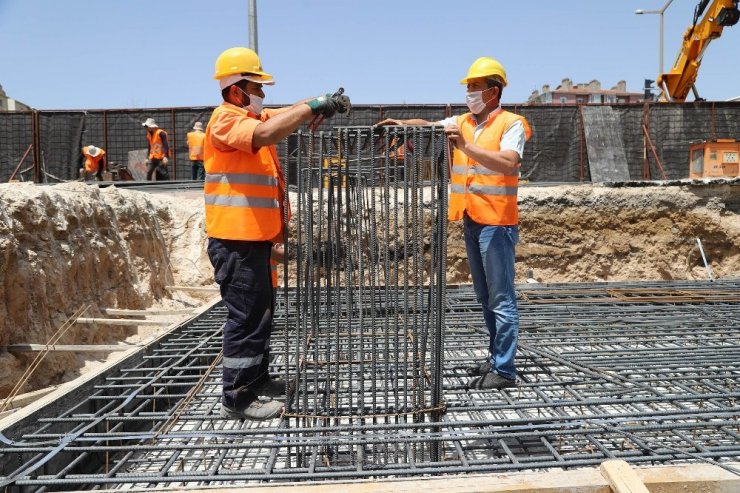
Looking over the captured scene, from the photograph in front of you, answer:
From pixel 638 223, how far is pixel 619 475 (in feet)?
27.0

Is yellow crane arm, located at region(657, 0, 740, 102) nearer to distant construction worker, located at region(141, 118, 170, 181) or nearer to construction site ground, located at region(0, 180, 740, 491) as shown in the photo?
construction site ground, located at region(0, 180, 740, 491)

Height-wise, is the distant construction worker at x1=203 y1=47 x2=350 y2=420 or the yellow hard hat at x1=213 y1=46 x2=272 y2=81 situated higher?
the yellow hard hat at x1=213 y1=46 x2=272 y2=81

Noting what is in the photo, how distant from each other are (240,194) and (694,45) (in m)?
14.3

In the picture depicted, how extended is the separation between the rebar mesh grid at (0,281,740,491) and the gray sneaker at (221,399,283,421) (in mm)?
64

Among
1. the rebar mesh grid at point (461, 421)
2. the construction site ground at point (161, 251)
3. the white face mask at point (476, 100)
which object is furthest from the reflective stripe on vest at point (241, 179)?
the construction site ground at point (161, 251)

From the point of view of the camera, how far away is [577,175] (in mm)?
13484

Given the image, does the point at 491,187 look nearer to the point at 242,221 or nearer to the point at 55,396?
the point at 242,221

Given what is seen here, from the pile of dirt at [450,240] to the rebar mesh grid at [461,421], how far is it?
1636 millimetres

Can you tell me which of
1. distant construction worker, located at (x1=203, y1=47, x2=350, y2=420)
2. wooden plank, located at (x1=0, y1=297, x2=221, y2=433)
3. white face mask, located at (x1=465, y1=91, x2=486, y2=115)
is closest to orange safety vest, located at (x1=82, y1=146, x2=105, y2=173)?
wooden plank, located at (x1=0, y1=297, x2=221, y2=433)

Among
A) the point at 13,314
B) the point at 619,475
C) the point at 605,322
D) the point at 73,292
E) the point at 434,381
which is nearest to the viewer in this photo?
the point at 619,475

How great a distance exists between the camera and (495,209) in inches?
134

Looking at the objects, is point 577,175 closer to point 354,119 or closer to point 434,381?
point 354,119

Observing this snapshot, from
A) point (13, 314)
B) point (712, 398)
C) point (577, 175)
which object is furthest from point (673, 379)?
point (577, 175)

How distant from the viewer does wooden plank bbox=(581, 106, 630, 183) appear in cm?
1296
